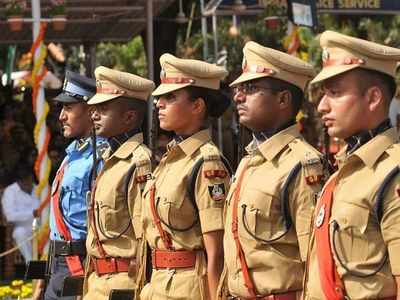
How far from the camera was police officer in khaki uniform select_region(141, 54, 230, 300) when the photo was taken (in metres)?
6.62

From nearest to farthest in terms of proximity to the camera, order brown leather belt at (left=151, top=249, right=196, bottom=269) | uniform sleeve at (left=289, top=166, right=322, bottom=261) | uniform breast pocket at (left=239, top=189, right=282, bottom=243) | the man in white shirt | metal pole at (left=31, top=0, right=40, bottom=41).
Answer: uniform sleeve at (left=289, top=166, right=322, bottom=261) → uniform breast pocket at (left=239, top=189, right=282, bottom=243) → brown leather belt at (left=151, top=249, right=196, bottom=269) → metal pole at (left=31, top=0, right=40, bottom=41) → the man in white shirt

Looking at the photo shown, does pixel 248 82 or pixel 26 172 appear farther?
pixel 26 172

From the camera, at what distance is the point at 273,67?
614 centimetres

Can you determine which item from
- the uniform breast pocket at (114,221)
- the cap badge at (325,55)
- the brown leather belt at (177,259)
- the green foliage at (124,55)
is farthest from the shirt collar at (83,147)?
the green foliage at (124,55)

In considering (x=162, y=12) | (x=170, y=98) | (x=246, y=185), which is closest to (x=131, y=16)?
(x=162, y=12)

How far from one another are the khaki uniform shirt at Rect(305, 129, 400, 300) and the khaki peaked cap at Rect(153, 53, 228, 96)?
2.06m

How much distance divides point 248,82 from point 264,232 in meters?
0.76

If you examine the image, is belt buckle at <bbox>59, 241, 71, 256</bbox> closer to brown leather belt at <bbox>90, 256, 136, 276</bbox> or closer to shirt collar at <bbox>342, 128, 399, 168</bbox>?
brown leather belt at <bbox>90, 256, 136, 276</bbox>

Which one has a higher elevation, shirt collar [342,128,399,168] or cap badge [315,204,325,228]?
shirt collar [342,128,399,168]

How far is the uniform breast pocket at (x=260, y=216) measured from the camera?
580 centimetres

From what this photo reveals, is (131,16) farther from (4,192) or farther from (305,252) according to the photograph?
(305,252)

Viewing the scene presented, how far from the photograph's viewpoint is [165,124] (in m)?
6.88

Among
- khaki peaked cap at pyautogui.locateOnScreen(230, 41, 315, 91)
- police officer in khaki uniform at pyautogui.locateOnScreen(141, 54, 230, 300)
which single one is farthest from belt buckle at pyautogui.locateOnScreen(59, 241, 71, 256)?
khaki peaked cap at pyautogui.locateOnScreen(230, 41, 315, 91)

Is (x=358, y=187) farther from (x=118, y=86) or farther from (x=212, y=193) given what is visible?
(x=118, y=86)
